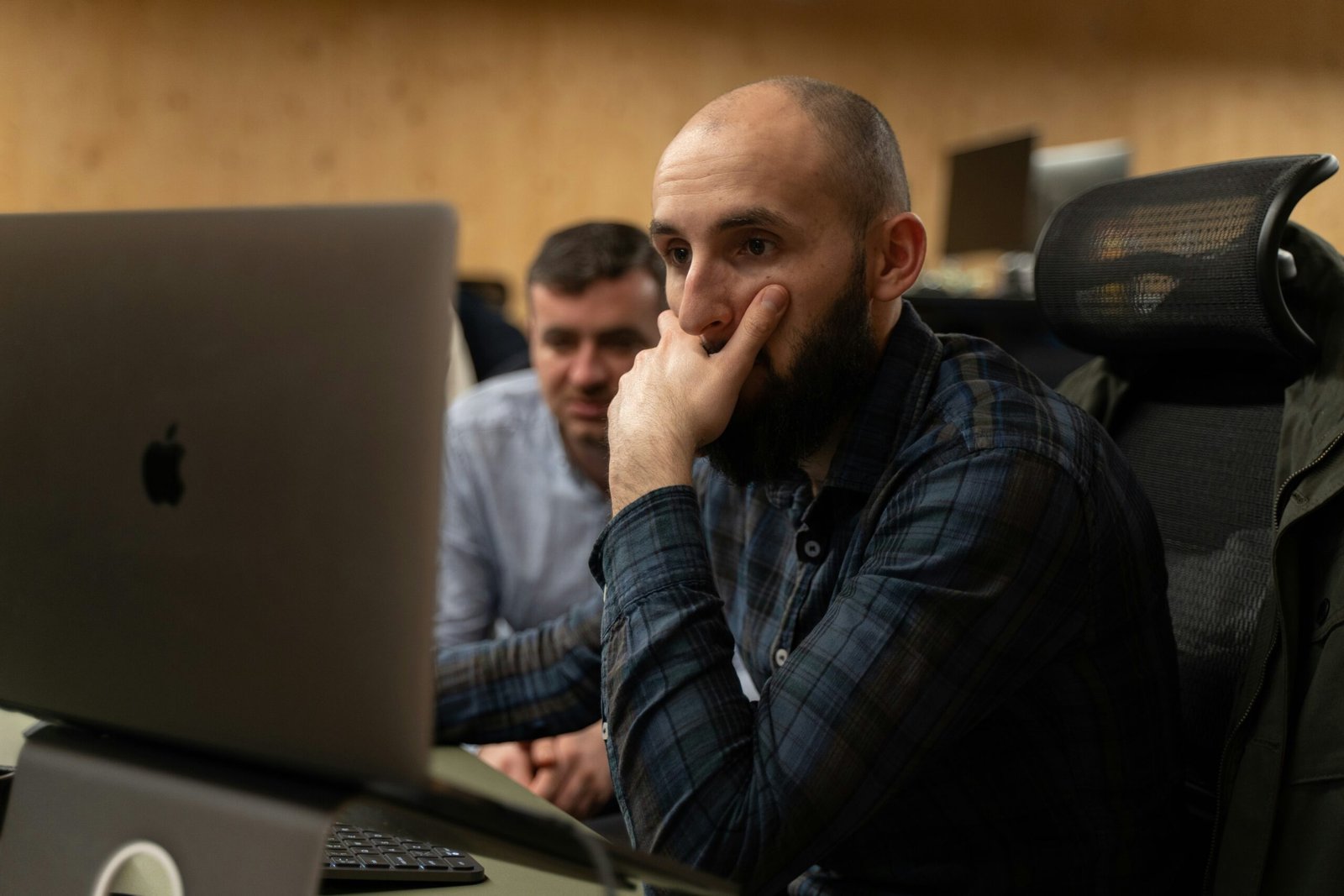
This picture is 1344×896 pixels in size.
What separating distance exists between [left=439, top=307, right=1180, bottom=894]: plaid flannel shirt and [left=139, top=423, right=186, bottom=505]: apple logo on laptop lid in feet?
1.24

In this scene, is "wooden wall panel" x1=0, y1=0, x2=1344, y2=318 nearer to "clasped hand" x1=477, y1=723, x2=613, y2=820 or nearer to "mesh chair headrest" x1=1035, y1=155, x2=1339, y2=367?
"clasped hand" x1=477, y1=723, x2=613, y2=820

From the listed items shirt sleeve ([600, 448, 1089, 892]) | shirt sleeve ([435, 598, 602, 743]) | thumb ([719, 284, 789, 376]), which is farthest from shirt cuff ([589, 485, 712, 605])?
shirt sleeve ([435, 598, 602, 743])

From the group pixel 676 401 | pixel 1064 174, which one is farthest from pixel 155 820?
pixel 1064 174

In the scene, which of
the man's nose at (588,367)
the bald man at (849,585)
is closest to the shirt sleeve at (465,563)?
the man's nose at (588,367)

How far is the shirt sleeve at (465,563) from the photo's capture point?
203cm

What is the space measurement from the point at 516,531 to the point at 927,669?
1.30 meters

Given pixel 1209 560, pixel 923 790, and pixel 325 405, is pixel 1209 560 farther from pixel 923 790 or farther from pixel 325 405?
pixel 325 405

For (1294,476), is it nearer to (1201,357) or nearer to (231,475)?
(1201,357)

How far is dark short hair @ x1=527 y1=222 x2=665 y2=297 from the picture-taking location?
207 centimetres

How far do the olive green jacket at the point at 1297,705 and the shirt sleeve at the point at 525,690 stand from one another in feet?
1.94

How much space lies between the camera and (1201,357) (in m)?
1.22

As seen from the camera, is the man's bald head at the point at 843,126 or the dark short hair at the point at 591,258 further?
the dark short hair at the point at 591,258

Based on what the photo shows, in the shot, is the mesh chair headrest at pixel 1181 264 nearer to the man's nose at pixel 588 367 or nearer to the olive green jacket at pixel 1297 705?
the olive green jacket at pixel 1297 705

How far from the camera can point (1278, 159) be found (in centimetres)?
110
